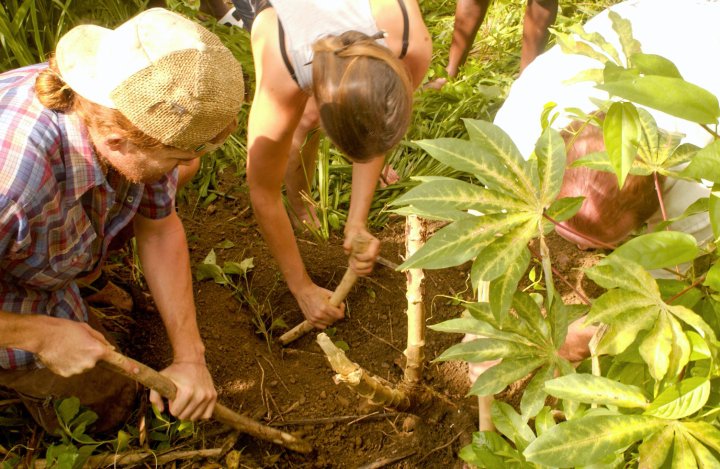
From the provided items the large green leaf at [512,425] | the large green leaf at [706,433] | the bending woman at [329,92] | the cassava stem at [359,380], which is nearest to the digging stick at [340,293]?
the bending woman at [329,92]

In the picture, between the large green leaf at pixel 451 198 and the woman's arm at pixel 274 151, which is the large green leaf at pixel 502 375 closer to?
the large green leaf at pixel 451 198

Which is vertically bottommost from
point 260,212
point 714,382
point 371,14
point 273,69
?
point 260,212

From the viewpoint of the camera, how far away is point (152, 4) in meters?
3.15

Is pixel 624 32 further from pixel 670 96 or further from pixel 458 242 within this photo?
pixel 458 242

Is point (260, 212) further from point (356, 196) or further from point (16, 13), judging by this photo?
point (16, 13)

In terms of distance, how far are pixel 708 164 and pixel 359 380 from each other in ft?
3.07

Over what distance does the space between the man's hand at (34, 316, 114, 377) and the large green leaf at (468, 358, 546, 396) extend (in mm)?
874

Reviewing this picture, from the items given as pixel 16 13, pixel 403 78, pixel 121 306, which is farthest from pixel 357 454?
pixel 16 13

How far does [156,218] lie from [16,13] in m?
1.23

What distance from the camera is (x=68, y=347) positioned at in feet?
5.06

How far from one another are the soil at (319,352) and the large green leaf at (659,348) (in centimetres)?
112

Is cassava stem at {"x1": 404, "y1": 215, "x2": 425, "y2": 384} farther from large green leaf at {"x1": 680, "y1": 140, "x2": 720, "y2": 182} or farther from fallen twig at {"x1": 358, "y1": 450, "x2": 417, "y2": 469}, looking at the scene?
large green leaf at {"x1": 680, "y1": 140, "x2": 720, "y2": 182}

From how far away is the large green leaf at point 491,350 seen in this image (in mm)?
1159

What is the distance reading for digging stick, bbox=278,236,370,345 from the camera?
1939mm
